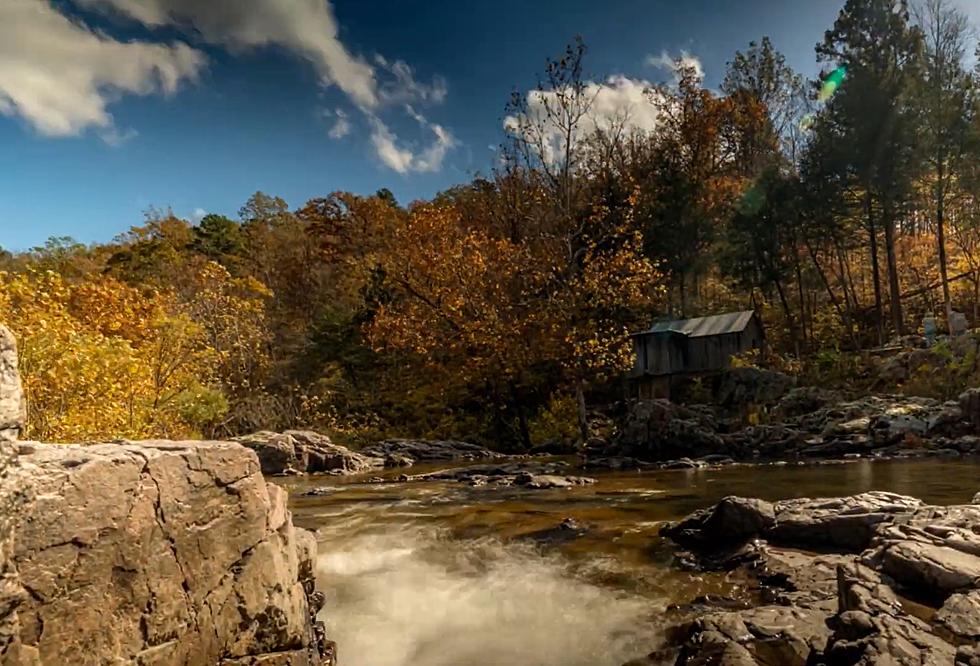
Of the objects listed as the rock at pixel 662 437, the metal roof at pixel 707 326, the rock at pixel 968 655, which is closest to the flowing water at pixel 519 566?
the rock at pixel 968 655

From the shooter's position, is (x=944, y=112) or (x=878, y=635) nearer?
(x=878, y=635)

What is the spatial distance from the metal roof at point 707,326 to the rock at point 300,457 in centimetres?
1743

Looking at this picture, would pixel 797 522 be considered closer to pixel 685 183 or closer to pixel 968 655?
pixel 968 655

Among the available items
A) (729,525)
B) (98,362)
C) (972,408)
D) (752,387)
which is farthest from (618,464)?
(98,362)

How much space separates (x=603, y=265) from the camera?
87.1 feet

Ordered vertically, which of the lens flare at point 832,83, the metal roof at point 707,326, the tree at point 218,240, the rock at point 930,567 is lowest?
the rock at point 930,567

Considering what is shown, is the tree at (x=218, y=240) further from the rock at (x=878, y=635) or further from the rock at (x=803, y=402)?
the rock at (x=878, y=635)

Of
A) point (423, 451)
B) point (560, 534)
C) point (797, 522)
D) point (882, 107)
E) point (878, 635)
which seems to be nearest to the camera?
point (878, 635)

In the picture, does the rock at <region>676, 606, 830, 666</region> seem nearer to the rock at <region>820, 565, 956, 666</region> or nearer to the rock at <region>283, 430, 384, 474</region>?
the rock at <region>820, 565, 956, 666</region>

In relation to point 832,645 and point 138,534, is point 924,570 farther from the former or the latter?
point 138,534

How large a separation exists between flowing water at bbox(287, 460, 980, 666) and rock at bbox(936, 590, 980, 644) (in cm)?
206

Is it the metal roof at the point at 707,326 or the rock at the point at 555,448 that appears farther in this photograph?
Result: the metal roof at the point at 707,326

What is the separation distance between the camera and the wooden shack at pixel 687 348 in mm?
32031

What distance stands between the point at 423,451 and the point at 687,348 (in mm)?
15494
